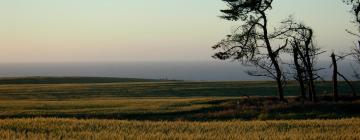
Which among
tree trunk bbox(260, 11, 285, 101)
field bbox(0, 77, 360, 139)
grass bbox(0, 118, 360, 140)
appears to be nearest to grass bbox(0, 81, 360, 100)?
field bbox(0, 77, 360, 139)

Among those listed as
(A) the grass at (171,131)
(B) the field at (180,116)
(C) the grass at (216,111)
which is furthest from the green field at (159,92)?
(A) the grass at (171,131)

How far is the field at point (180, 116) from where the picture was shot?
1858 cm

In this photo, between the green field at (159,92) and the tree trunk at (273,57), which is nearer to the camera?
the tree trunk at (273,57)

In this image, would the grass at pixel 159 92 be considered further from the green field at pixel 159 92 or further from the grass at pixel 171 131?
the grass at pixel 171 131

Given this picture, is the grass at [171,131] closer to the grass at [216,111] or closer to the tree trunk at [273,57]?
the grass at [216,111]

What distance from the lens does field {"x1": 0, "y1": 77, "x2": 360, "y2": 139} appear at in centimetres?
1858

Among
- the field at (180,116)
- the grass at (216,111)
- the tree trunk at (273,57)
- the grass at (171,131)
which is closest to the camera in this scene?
the grass at (171,131)

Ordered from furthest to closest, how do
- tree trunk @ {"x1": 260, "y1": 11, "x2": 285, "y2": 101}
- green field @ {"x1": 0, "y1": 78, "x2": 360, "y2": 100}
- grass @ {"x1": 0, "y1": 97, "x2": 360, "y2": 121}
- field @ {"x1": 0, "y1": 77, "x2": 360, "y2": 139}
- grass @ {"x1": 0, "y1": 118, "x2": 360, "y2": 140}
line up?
green field @ {"x1": 0, "y1": 78, "x2": 360, "y2": 100} < tree trunk @ {"x1": 260, "y1": 11, "x2": 285, "y2": 101} < grass @ {"x1": 0, "y1": 97, "x2": 360, "y2": 121} < field @ {"x1": 0, "y1": 77, "x2": 360, "y2": 139} < grass @ {"x1": 0, "y1": 118, "x2": 360, "y2": 140}

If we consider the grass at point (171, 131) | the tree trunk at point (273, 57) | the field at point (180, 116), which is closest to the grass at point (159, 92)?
the field at point (180, 116)

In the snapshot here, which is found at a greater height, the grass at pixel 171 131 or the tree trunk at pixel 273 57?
the tree trunk at pixel 273 57

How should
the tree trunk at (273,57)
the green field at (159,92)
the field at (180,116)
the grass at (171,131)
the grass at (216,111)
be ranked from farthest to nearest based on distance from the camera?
the green field at (159,92)
the tree trunk at (273,57)
the grass at (216,111)
the field at (180,116)
the grass at (171,131)

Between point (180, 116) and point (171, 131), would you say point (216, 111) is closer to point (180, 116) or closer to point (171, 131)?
point (180, 116)

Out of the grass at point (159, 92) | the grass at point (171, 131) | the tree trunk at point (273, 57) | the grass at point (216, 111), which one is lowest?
the grass at point (216, 111)

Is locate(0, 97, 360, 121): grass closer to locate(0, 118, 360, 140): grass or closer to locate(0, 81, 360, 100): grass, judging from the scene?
locate(0, 118, 360, 140): grass
